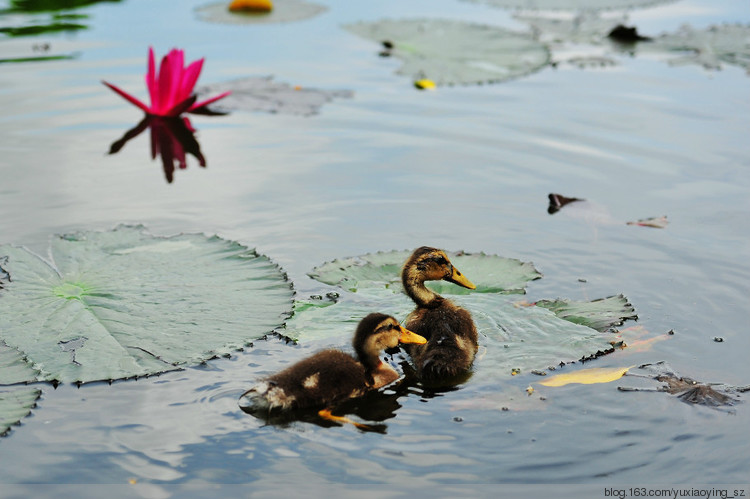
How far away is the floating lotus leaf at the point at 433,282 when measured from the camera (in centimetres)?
568

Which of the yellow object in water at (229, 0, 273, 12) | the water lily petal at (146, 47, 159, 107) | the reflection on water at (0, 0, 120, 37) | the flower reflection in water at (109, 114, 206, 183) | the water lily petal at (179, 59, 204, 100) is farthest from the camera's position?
the yellow object in water at (229, 0, 273, 12)

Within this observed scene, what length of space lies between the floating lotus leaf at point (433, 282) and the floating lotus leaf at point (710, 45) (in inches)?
213

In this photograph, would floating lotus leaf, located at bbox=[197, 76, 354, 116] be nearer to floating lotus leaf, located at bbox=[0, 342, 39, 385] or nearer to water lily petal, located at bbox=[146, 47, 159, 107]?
water lily petal, located at bbox=[146, 47, 159, 107]

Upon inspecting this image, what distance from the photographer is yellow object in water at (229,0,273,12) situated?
41.0 feet

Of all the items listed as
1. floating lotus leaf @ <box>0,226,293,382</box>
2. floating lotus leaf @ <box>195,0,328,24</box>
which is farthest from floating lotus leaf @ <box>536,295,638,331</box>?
Result: floating lotus leaf @ <box>195,0,328,24</box>

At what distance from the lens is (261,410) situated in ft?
14.4

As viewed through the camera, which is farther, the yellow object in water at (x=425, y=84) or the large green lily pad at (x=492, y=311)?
the yellow object in water at (x=425, y=84)

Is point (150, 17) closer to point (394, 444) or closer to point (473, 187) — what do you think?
point (473, 187)

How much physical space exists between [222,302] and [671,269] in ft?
9.35

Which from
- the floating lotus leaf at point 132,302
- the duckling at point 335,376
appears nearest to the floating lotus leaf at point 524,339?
the duckling at point 335,376

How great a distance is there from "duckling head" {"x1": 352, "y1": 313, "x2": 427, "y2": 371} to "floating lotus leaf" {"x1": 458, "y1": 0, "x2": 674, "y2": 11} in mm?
8415

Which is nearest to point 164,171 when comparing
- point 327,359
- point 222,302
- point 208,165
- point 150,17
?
point 208,165

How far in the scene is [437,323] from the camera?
5.11 metres

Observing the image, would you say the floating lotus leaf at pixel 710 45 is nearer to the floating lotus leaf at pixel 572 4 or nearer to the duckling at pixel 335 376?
the floating lotus leaf at pixel 572 4
